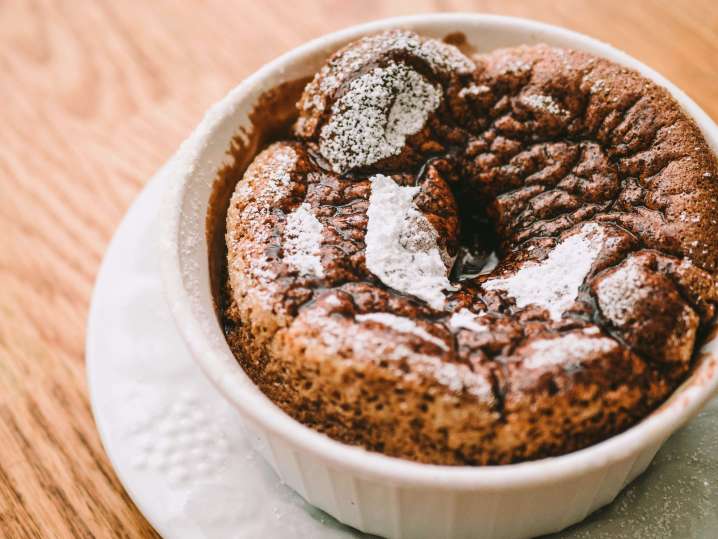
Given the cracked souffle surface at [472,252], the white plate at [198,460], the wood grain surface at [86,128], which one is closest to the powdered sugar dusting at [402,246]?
the cracked souffle surface at [472,252]

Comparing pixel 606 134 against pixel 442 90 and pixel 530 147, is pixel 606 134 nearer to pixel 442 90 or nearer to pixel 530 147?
pixel 530 147

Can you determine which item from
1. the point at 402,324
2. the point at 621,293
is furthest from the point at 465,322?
the point at 621,293

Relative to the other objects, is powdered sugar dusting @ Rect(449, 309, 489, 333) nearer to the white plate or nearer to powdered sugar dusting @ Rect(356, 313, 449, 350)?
powdered sugar dusting @ Rect(356, 313, 449, 350)

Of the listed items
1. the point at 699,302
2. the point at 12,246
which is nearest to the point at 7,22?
the point at 12,246

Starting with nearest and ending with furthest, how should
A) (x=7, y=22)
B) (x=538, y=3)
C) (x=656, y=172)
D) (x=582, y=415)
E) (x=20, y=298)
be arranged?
(x=582, y=415) → (x=656, y=172) → (x=20, y=298) → (x=538, y=3) → (x=7, y=22)

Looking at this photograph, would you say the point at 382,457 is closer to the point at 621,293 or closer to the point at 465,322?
the point at 465,322

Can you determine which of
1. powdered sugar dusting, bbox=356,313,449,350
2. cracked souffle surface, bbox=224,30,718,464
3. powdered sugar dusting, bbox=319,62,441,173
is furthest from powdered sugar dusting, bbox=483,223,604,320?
powdered sugar dusting, bbox=319,62,441,173
